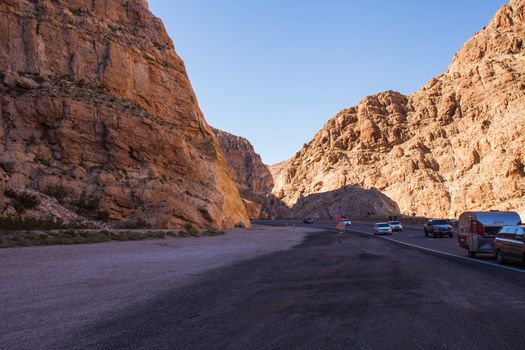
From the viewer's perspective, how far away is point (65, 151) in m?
35.5

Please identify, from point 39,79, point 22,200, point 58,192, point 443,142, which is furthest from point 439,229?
point 443,142

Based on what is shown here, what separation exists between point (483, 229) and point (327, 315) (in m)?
13.0

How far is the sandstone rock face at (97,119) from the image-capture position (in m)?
34.1

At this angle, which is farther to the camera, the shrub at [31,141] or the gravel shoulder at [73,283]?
the shrub at [31,141]

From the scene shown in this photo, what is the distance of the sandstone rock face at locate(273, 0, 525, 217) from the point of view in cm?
7438

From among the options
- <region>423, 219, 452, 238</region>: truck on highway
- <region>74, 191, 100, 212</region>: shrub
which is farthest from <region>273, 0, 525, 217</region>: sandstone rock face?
<region>74, 191, 100, 212</region>: shrub

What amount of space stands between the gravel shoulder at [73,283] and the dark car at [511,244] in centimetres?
986

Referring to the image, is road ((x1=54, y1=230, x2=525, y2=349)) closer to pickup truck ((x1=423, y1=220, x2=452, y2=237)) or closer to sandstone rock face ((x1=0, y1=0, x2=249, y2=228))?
sandstone rock face ((x1=0, y1=0, x2=249, y2=228))

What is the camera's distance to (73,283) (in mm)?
11031

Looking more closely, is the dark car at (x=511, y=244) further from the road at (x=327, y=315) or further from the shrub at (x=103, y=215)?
the shrub at (x=103, y=215)

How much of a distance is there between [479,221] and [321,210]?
86.6 meters

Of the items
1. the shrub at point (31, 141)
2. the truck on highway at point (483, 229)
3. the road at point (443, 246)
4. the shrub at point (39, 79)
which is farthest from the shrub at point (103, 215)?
the truck on highway at point (483, 229)

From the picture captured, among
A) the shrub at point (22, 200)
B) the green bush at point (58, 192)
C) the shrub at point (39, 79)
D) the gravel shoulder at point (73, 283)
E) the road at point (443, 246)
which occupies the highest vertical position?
the shrub at point (39, 79)

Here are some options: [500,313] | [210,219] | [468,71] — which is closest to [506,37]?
[468,71]
